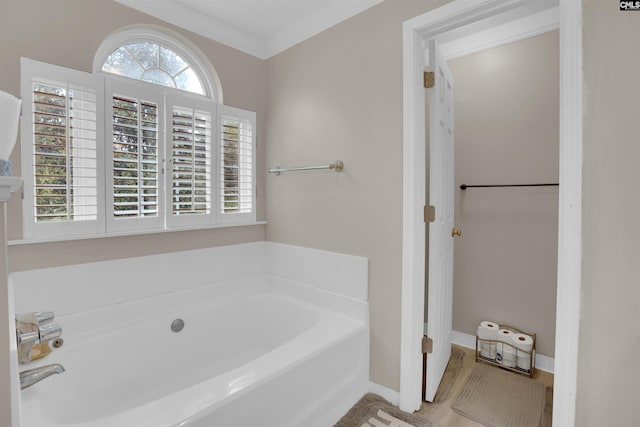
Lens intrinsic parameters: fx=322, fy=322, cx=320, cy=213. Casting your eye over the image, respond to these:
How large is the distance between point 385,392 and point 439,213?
110 cm

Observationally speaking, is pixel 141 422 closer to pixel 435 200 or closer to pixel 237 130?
pixel 435 200

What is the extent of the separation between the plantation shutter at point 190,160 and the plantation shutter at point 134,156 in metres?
0.07

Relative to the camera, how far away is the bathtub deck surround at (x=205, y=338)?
1.28 meters

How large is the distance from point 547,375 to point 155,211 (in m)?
2.82

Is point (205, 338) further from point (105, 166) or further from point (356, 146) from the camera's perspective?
point (356, 146)

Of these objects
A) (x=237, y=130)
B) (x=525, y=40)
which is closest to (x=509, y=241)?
(x=525, y=40)

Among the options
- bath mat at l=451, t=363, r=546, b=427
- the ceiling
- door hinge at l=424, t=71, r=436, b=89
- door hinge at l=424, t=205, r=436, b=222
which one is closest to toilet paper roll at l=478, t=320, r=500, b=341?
bath mat at l=451, t=363, r=546, b=427

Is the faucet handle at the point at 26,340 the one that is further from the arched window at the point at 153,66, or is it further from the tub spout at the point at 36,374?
the arched window at the point at 153,66

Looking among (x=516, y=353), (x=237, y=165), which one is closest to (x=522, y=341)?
Result: (x=516, y=353)

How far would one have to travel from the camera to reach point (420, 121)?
1.75 metres

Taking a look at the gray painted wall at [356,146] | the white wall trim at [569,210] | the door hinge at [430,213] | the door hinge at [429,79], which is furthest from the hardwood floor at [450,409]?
the door hinge at [429,79]

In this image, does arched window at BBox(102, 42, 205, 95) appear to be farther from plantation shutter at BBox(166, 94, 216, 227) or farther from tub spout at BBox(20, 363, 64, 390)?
tub spout at BBox(20, 363, 64, 390)

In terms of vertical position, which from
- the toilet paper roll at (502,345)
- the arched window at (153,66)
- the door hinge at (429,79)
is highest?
the arched window at (153,66)

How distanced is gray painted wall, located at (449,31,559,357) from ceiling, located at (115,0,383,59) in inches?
45.9
